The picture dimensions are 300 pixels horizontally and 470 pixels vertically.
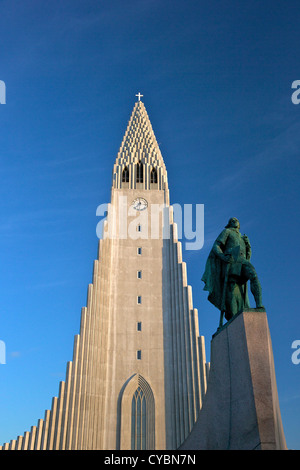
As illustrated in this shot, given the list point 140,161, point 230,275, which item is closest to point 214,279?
point 230,275

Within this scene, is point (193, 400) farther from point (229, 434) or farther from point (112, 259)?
point (229, 434)

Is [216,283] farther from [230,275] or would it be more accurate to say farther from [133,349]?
[133,349]

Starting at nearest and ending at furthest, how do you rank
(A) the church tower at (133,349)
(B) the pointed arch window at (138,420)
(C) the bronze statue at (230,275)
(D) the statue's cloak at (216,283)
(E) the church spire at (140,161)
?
(C) the bronze statue at (230,275) → (D) the statue's cloak at (216,283) → (A) the church tower at (133,349) → (B) the pointed arch window at (138,420) → (E) the church spire at (140,161)

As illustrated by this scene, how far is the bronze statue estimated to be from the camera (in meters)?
10.1

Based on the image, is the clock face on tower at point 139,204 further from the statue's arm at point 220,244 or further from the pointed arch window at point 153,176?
the statue's arm at point 220,244

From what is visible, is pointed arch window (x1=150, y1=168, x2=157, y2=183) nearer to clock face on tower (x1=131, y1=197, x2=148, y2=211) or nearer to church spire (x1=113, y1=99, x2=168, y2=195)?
church spire (x1=113, y1=99, x2=168, y2=195)

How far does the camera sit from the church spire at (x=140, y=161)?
38.9 m

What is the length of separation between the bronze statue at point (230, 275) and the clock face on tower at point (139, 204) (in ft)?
85.6

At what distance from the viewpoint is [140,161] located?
40.7 m

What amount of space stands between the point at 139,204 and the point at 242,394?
2948 cm

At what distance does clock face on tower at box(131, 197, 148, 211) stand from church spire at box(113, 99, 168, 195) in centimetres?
158

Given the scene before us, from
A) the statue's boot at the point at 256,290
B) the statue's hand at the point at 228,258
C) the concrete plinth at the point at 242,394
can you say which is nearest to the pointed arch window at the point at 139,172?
the statue's hand at the point at 228,258
